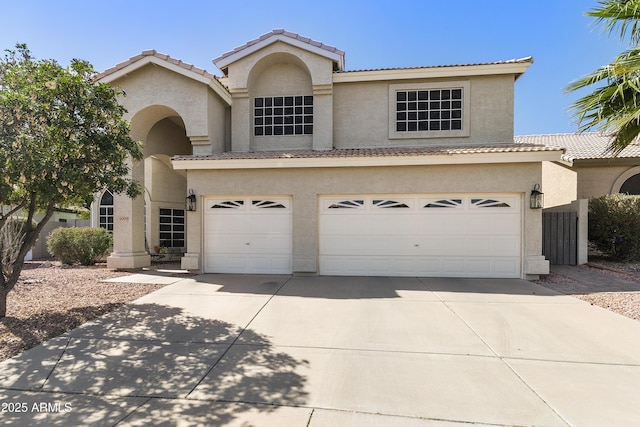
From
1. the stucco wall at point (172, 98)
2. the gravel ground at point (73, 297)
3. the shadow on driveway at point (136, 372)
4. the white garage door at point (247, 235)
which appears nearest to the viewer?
the shadow on driveway at point (136, 372)

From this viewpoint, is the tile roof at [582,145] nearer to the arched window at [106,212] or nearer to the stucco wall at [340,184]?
the stucco wall at [340,184]

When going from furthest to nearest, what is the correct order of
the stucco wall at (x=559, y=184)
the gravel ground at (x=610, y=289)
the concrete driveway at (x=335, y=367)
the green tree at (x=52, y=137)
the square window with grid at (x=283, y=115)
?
the stucco wall at (x=559, y=184), the square window with grid at (x=283, y=115), the gravel ground at (x=610, y=289), the green tree at (x=52, y=137), the concrete driveway at (x=335, y=367)

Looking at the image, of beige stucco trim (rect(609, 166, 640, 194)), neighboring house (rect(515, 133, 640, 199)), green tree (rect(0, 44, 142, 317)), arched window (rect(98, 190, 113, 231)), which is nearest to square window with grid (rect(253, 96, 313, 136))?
green tree (rect(0, 44, 142, 317))

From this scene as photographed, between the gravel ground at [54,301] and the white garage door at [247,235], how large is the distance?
2.22 metres

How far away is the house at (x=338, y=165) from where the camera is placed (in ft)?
30.7

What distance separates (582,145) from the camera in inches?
666

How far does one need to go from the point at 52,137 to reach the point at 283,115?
25.4 ft

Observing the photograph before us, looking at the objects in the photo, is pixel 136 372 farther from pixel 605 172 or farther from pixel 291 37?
pixel 605 172

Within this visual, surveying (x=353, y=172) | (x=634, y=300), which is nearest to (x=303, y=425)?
(x=353, y=172)

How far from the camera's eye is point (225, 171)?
10023 mm

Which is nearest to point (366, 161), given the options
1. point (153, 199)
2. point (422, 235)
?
point (422, 235)

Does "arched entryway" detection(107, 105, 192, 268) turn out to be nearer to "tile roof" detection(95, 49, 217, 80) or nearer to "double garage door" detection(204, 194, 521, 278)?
"tile roof" detection(95, 49, 217, 80)

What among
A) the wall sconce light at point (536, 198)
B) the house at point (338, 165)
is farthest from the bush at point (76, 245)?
the wall sconce light at point (536, 198)

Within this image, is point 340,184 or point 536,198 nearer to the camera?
point 536,198
